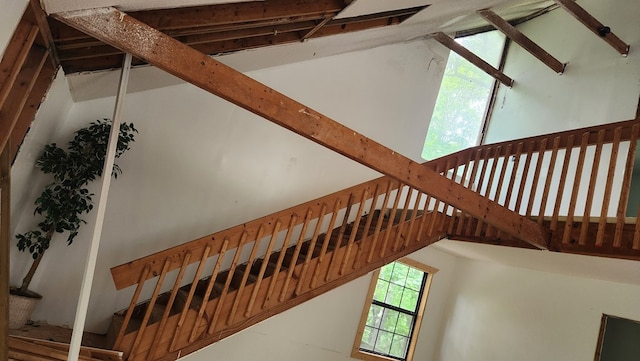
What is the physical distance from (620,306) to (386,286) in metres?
2.90

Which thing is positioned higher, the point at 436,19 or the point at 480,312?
the point at 436,19

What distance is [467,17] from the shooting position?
20.9ft

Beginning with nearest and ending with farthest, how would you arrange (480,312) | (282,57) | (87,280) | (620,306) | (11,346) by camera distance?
(87,280), (11,346), (620,306), (282,57), (480,312)

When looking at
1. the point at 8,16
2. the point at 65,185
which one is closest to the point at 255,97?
the point at 8,16

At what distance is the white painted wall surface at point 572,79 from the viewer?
6.06 m

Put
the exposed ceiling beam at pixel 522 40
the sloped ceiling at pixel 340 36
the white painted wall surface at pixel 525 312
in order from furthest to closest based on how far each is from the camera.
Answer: the exposed ceiling beam at pixel 522 40
the white painted wall surface at pixel 525 312
the sloped ceiling at pixel 340 36

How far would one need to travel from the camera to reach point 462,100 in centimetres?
745

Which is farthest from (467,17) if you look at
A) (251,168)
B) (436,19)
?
(251,168)

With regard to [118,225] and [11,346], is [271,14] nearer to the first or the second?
[118,225]

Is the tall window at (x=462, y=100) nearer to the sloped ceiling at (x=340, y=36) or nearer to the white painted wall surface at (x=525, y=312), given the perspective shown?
the sloped ceiling at (x=340, y=36)

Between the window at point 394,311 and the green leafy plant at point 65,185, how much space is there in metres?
3.83

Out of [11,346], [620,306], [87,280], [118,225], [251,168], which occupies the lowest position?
[11,346]

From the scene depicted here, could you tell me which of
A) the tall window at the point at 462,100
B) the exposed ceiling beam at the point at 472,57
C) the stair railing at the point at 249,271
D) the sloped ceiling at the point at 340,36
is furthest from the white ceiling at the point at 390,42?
the stair railing at the point at 249,271

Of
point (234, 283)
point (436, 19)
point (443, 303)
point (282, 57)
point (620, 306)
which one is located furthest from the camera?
point (443, 303)
